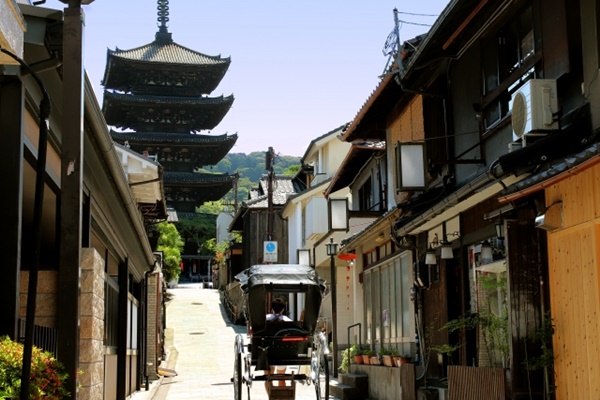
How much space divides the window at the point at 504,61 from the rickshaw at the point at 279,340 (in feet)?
13.4

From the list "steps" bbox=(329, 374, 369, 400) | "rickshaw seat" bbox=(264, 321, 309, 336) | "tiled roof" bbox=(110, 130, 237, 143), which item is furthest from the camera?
"tiled roof" bbox=(110, 130, 237, 143)

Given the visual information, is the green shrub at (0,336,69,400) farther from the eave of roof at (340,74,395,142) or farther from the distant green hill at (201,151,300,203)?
the distant green hill at (201,151,300,203)

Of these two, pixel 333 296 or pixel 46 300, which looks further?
pixel 333 296

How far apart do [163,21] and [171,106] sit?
9.93 metres

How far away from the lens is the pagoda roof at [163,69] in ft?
225

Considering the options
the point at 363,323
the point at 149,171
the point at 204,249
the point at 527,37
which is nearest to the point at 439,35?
the point at 527,37

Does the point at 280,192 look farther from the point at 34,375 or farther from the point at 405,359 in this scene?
the point at 34,375

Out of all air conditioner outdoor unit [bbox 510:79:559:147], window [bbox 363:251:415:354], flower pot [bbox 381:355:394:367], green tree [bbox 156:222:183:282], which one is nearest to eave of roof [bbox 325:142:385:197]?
window [bbox 363:251:415:354]

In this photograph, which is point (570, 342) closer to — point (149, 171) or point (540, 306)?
point (540, 306)

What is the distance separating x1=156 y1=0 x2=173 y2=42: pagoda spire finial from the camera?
2864 inches

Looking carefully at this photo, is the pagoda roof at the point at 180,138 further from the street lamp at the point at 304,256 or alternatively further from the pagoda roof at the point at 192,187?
the street lamp at the point at 304,256

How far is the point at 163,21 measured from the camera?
74875 mm

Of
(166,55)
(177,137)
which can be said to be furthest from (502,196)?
(166,55)

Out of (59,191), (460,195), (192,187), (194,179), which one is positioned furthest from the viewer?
(192,187)
